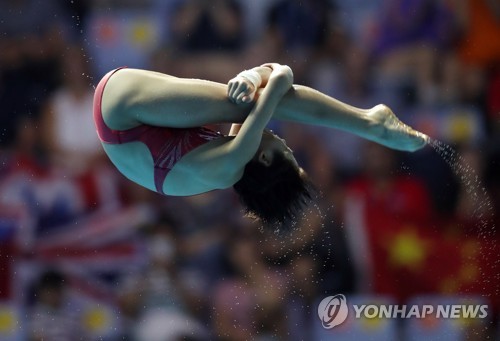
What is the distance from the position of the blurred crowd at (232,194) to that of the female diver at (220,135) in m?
1.93

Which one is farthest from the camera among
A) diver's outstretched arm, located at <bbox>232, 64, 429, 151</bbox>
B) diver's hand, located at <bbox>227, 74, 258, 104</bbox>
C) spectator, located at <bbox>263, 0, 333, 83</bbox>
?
spectator, located at <bbox>263, 0, 333, 83</bbox>

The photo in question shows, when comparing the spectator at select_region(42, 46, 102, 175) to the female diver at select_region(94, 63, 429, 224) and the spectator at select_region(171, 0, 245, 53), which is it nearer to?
the spectator at select_region(171, 0, 245, 53)

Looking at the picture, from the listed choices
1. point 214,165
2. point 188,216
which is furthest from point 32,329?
point 214,165

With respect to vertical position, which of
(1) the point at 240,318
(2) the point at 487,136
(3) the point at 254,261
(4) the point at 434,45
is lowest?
(1) the point at 240,318

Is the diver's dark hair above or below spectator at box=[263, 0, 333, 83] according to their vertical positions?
below

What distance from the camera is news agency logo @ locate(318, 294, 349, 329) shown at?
5.48 m

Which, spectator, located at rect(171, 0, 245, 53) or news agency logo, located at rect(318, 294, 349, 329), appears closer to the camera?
news agency logo, located at rect(318, 294, 349, 329)

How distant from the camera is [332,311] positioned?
18.0ft

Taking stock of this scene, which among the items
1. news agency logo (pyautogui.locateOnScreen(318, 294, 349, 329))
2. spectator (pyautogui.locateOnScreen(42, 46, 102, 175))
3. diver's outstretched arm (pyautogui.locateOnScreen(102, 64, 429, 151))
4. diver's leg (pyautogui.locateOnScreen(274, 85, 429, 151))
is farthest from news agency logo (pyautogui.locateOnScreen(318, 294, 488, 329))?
Answer: diver's outstretched arm (pyautogui.locateOnScreen(102, 64, 429, 151))

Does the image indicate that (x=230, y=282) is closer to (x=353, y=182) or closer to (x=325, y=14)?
(x=353, y=182)

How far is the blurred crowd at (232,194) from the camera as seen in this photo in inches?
219

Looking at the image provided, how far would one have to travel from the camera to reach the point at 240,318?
217 inches

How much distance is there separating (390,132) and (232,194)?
2.27 metres

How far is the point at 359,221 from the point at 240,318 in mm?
936
